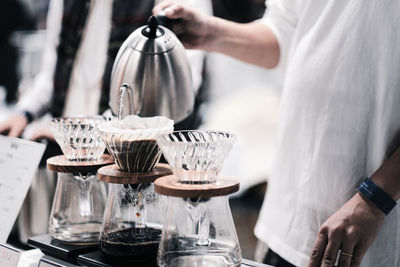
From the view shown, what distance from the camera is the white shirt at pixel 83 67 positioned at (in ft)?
6.05

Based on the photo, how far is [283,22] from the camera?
1.35m

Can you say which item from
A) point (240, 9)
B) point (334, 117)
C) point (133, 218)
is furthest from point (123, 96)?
point (240, 9)

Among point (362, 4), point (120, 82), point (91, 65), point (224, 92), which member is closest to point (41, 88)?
point (91, 65)

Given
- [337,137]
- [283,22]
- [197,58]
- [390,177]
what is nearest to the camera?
[390,177]

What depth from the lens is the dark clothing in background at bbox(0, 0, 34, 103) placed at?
11.6 ft

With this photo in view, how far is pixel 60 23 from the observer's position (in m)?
1.91

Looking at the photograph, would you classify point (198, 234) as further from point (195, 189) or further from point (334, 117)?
point (334, 117)

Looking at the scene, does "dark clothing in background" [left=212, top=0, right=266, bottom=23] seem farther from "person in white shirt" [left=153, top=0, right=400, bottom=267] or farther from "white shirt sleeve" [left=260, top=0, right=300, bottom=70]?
"person in white shirt" [left=153, top=0, right=400, bottom=267]

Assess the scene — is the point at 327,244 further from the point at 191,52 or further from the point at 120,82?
the point at 191,52

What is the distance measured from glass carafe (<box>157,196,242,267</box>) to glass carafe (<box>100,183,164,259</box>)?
2.9 inches

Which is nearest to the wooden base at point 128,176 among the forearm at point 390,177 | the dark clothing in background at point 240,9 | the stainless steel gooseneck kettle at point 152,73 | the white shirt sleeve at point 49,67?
the stainless steel gooseneck kettle at point 152,73

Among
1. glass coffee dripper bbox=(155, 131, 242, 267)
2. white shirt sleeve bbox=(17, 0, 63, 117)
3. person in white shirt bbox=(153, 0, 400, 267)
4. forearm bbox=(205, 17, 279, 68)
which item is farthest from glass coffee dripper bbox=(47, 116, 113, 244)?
white shirt sleeve bbox=(17, 0, 63, 117)

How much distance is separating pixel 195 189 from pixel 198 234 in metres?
0.08

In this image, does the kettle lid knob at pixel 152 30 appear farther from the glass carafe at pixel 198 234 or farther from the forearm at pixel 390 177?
the forearm at pixel 390 177
